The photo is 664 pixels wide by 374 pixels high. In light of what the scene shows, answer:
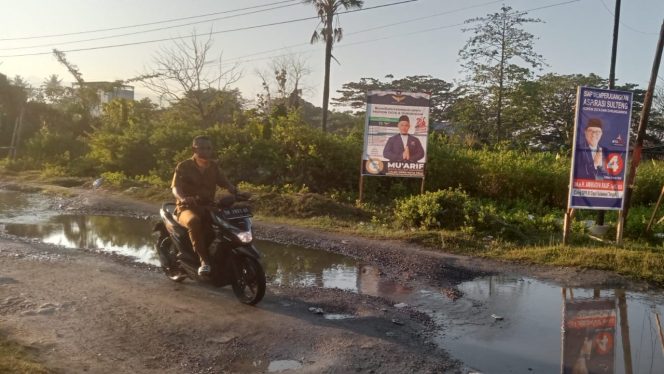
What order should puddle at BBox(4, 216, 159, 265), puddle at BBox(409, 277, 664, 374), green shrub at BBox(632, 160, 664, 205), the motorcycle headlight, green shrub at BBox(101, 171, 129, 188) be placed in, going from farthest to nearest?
1. green shrub at BBox(101, 171, 129, 188)
2. green shrub at BBox(632, 160, 664, 205)
3. puddle at BBox(4, 216, 159, 265)
4. the motorcycle headlight
5. puddle at BBox(409, 277, 664, 374)

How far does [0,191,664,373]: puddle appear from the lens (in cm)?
498

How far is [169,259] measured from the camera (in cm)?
725

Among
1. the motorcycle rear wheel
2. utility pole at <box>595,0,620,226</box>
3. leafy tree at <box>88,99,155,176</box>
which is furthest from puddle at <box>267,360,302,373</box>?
leafy tree at <box>88,99,155,176</box>

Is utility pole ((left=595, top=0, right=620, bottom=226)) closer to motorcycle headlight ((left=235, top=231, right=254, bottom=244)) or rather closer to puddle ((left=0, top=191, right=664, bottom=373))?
puddle ((left=0, top=191, right=664, bottom=373))

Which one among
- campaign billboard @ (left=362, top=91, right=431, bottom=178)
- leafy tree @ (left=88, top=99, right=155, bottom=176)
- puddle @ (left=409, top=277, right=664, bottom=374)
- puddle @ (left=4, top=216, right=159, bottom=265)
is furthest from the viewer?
leafy tree @ (left=88, top=99, right=155, bottom=176)

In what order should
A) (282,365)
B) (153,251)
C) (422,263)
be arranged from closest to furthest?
(282,365)
(422,263)
(153,251)

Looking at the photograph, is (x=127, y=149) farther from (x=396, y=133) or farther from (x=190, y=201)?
(x=190, y=201)

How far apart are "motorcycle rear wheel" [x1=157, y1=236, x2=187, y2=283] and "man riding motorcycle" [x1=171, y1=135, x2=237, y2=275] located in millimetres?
708

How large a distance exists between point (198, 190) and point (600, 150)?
6793 mm

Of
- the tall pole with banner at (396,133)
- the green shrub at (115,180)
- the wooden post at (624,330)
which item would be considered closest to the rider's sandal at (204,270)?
the wooden post at (624,330)

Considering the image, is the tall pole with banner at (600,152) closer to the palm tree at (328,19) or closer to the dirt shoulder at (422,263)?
the dirt shoulder at (422,263)

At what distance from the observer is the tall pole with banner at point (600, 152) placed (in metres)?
9.45

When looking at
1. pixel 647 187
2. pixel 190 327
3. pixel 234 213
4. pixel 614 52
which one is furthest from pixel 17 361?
pixel 647 187

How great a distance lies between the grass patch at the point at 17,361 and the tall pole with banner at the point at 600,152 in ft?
26.4
